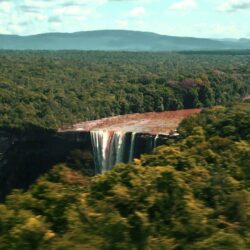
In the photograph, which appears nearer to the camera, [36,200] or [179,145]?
[36,200]

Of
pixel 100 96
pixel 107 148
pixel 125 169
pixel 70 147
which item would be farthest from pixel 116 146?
pixel 125 169

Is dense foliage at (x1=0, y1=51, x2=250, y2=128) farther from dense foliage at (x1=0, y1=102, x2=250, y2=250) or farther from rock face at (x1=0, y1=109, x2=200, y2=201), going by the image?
dense foliage at (x1=0, y1=102, x2=250, y2=250)

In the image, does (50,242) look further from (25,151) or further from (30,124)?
(30,124)

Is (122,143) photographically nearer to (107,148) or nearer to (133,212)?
(107,148)

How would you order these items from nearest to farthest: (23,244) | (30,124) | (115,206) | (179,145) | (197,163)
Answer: (23,244)
(115,206)
(197,163)
(179,145)
(30,124)

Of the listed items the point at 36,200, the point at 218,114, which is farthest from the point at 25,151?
the point at 36,200

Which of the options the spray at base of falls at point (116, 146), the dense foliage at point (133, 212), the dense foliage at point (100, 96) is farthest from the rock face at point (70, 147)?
the dense foliage at point (133, 212)
